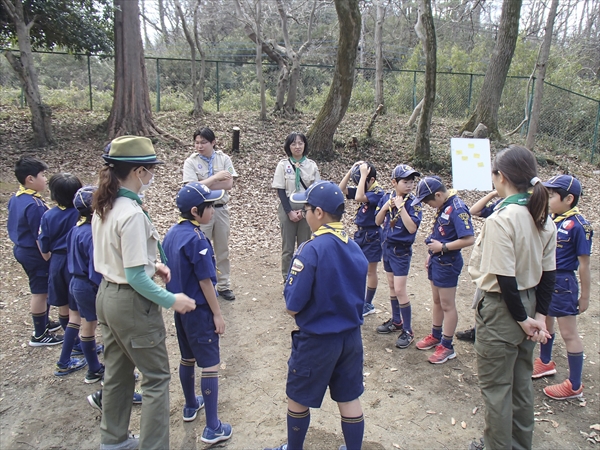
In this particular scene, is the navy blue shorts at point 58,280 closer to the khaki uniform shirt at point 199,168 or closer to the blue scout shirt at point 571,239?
the khaki uniform shirt at point 199,168

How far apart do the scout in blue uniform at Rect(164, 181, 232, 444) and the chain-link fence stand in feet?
41.6

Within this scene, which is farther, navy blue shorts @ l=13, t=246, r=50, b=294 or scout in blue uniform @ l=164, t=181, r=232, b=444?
navy blue shorts @ l=13, t=246, r=50, b=294

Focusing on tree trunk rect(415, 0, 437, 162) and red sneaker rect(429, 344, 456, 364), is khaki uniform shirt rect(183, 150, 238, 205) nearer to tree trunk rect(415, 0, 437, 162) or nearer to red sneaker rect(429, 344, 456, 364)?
red sneaker rect(429, 344, 456, 364)

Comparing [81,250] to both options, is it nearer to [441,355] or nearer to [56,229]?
[56,229]

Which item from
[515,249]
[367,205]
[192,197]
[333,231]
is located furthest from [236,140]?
[515,249]

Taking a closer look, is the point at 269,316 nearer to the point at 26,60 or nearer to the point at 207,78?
the point at 26,60

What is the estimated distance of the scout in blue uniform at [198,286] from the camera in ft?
10.2

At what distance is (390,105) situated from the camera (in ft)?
59.8

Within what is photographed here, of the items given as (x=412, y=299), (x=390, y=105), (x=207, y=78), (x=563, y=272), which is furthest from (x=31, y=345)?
(x=207, y=78)

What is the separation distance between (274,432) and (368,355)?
1.47 meters

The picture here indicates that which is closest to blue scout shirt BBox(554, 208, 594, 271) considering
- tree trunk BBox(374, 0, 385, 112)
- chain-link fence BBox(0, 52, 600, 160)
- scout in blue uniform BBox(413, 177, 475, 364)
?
scout in blue uniform BBox(413, 177, 475, 364)

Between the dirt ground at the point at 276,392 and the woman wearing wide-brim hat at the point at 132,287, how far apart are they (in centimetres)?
69

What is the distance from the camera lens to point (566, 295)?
386 centimetres

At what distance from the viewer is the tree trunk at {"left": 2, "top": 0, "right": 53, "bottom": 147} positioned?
9945mm
